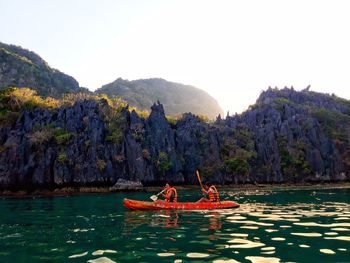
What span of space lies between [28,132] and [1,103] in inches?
496

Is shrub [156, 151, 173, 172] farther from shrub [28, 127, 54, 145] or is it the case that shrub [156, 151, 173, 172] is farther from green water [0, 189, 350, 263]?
green water [0, 189, 350, 263]

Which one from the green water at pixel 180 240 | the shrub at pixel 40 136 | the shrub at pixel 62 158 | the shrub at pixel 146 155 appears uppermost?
the shrub at pixel 40 136

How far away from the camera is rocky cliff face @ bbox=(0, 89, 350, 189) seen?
66938mm

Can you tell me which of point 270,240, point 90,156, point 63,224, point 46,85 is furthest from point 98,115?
point 46,85

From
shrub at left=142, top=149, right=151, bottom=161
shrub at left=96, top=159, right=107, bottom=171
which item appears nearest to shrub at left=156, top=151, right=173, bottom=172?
shrub at left=142, top=149, right=151, bottom=161

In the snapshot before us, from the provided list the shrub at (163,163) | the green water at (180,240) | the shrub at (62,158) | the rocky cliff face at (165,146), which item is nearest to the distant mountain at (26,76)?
the rocky cliff face at (165,146)

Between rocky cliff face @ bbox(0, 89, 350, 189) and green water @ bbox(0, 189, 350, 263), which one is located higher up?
rocky cliff face @ bbox(0, 89, 350, 189)

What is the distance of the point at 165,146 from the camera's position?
8288 cm

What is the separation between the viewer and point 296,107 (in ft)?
386

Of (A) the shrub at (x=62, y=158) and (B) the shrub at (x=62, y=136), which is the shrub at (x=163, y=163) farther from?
(A) the shrub at (x=62, y=158)

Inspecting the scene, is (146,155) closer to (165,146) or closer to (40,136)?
(165,146)

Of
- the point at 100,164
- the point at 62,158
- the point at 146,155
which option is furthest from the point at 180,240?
the point at 146,155

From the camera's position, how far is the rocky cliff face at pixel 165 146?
66938 mm

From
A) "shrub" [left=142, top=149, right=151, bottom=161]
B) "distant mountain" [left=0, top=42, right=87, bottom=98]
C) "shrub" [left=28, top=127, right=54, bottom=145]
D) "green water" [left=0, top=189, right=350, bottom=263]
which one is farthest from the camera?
"distant mountain" [left=0, top=42, right=87, bottom=98]
